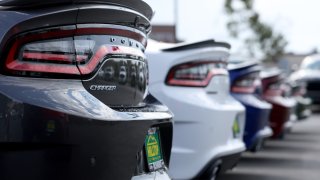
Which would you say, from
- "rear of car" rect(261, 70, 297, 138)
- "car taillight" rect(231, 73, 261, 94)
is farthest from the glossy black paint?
"rear of car" rect(261, 70, 297, 138)

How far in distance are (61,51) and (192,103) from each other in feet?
8.44

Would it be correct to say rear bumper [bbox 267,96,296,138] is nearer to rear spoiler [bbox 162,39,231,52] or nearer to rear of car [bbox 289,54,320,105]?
rear spoiler [bbox 162,39,231,52]

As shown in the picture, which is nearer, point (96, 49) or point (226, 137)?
point (96, 49)

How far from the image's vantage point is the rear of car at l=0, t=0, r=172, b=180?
3.36 metres

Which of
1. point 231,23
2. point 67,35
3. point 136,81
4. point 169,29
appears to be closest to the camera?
point 67,35

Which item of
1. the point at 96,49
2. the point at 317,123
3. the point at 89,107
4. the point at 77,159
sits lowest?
the point at 317,123

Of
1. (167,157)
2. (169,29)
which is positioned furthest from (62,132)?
(169,29)

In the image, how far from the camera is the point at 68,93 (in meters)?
3.50

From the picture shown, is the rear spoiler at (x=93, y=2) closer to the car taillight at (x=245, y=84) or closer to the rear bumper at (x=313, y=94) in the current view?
the car taillight at (x=245, y=84)

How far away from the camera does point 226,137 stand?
21.5 feet

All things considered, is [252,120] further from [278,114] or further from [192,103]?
[192,103]

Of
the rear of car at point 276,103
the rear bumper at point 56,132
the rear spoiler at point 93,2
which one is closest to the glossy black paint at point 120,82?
the rear bumper at point 56,132

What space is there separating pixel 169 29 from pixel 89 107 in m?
22.3

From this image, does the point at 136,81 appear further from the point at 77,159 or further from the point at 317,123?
the point at 317,123
